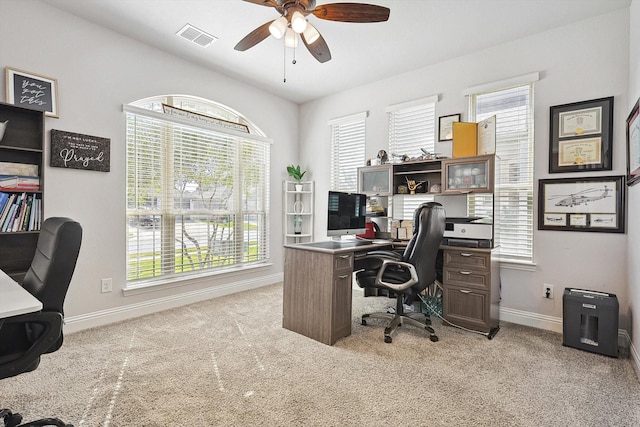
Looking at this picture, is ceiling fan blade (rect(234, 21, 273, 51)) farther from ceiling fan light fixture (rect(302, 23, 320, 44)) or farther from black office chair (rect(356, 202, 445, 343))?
black office chair (rect(356, 202, 445, 343))

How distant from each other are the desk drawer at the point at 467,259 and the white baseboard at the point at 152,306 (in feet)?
→ 8.82

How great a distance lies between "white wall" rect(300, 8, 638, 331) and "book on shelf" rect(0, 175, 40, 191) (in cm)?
399

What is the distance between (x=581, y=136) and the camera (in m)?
2.92

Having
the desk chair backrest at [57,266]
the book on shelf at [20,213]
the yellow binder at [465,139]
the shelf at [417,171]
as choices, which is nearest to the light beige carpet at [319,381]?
the desk chair backrest at [57,266]

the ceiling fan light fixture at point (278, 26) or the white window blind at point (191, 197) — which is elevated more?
the ceiling fan light fixture at point (278, 26)

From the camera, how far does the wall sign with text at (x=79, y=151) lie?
110 inches

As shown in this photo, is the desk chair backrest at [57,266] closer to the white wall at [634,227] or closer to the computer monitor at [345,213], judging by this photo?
the computer monitor at [345,213]

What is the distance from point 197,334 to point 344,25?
3167 millimetres

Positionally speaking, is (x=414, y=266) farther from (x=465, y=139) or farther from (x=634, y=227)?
(x=634, y=227)

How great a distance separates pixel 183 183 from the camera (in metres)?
3.82

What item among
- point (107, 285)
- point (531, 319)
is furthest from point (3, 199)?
point (531, 319)

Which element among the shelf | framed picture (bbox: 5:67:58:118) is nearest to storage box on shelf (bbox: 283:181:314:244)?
the shelf

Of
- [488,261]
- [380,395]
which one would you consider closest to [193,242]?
[380,395]

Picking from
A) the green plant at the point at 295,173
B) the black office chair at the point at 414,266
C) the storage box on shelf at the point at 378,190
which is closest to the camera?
the black office chair at the point at 414,266
